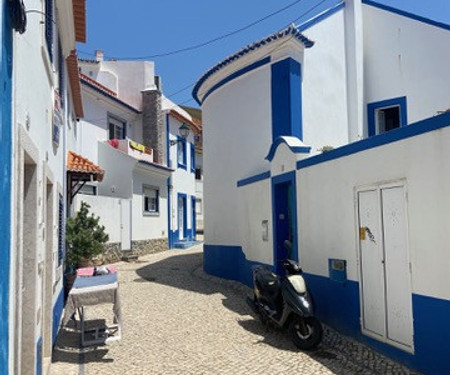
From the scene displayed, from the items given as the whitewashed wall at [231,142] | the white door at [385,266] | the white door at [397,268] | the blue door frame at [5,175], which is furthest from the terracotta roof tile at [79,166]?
the blue door frame at [5,175]

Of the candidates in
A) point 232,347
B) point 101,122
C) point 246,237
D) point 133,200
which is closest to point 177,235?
point 133,200

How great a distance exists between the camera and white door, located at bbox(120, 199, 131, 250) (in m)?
18.3

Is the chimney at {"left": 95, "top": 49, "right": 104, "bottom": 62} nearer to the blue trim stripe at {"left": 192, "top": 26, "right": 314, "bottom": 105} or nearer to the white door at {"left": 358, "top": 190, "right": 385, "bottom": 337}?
the blue trim stripe at {"left": 192, "top": 26, "right": 314, "bottom": 105}

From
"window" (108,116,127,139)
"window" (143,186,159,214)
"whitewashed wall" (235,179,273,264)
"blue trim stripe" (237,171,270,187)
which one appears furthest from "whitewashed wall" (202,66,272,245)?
"window" (143,186,159,214)

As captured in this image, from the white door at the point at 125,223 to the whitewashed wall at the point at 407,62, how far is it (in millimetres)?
10548

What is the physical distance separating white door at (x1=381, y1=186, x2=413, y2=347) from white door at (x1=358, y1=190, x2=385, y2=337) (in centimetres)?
15

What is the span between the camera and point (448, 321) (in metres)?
4.88

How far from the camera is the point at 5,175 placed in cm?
295

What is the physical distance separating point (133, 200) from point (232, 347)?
13391mm

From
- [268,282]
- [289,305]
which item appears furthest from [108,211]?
[289,305]

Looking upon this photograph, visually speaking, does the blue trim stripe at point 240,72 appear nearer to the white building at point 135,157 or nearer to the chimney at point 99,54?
the white building at point 135,157

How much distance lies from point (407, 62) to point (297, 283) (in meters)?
8.57

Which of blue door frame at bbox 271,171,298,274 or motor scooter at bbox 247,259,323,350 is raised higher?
blue door frame at bbox 271,171,298,274

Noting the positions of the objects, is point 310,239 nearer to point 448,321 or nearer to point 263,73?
point 448,321
